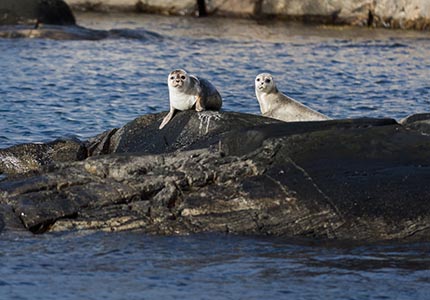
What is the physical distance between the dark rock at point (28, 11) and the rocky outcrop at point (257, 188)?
1800cm

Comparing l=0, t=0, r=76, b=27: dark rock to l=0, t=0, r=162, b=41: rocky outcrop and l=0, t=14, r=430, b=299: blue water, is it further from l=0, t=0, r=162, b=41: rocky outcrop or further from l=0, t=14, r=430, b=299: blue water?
l=0, t=14, r=430, b=299: blue water

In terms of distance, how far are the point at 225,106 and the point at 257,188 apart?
8993 millimetres

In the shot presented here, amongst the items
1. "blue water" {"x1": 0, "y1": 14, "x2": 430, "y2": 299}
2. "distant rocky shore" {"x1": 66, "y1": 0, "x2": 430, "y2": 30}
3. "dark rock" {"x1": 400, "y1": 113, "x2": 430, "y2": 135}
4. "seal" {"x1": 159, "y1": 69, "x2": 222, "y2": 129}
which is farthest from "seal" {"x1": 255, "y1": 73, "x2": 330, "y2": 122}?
"distant rocky shore" {"x1": 66, "y1": 0, "x2": 430, "y2": 30}

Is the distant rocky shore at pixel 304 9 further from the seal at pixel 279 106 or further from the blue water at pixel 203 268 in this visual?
the blue water at pixel 203 268

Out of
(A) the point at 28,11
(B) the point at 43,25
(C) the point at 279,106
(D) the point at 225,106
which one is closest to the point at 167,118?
(C) the point at 279,106

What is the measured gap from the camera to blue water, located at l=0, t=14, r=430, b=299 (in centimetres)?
898

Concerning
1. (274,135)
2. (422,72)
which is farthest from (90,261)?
(422,72)

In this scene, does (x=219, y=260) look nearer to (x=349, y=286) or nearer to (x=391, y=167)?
(x=349, y=286)

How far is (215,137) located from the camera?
11320 millimetres

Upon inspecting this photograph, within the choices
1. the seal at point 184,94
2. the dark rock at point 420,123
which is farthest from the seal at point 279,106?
the dark rock at point 420,123

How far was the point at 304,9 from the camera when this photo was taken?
32.2 m

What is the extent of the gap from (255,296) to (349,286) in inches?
29.8

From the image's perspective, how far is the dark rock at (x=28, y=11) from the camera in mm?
28312

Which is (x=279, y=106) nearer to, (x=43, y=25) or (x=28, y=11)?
(x=43, y=25)
